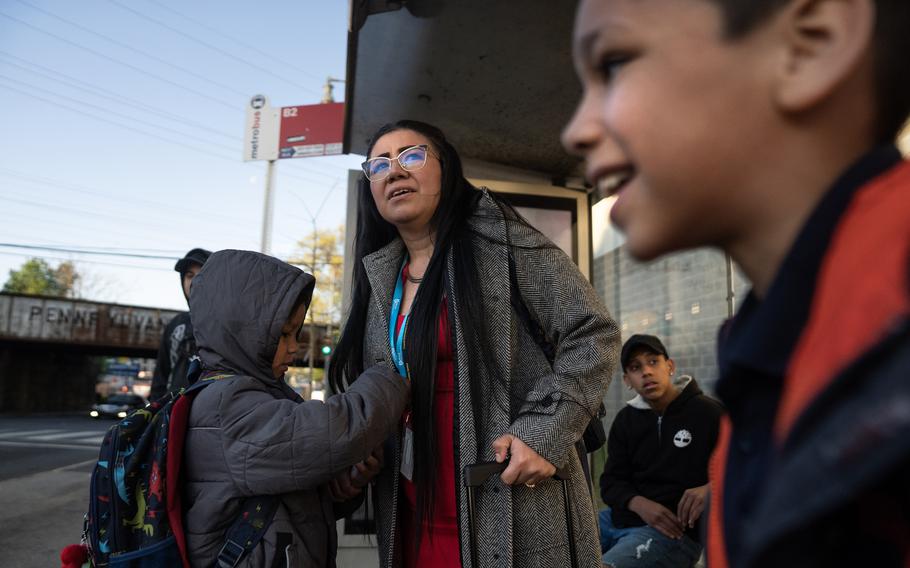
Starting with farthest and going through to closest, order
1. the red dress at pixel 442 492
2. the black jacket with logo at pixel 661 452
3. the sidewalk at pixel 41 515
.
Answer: the sidewalk at pixel 41 515 → the black jacket with logo at pixel 661 452 → the red dress at pixel 442 492

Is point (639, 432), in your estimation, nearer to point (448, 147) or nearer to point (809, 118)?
point (448, 147)

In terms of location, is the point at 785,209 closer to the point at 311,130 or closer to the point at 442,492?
the point at 442,492

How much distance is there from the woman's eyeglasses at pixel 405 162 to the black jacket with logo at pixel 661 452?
7.45 ft

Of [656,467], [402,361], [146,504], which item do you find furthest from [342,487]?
[656,467]

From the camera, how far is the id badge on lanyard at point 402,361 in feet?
6.41

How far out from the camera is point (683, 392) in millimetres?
3748

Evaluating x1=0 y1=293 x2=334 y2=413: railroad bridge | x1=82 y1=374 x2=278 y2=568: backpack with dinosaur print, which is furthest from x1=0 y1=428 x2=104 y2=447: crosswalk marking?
x1=82 y1=374 x2=278 y2=568: backpack with dinosaur print

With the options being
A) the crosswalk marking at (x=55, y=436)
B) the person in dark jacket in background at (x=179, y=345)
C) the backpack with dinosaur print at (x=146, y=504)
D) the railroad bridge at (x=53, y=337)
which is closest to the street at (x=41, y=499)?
the crosswalk marking at (x=55, y=436)

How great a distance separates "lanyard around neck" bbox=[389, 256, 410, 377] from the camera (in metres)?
2.04

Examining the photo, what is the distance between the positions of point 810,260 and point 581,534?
5.03 feet

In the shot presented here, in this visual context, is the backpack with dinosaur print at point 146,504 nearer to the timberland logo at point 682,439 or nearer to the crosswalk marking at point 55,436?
the timberland logo at point 682,439

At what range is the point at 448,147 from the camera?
7.70ft

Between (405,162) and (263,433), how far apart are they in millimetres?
1034

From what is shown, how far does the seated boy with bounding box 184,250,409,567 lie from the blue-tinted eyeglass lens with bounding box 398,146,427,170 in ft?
2.07
